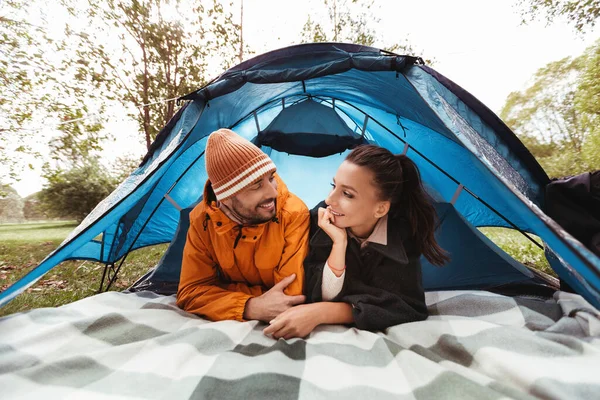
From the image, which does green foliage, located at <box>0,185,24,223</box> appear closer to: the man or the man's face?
the man

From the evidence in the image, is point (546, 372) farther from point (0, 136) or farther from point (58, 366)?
point (0, 136)

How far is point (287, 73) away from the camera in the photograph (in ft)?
4.07

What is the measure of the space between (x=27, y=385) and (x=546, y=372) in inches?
50.9

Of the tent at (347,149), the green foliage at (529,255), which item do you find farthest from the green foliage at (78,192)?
the green foliage at (529,255)

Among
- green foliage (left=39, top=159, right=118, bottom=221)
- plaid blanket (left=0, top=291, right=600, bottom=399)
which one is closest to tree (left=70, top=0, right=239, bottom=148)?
green foliage (left=39, top=159, right=118, bottom=221)

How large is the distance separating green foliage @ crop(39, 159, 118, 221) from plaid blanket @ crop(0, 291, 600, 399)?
27.3 ft

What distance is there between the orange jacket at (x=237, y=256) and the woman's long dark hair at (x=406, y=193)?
352 millimetres

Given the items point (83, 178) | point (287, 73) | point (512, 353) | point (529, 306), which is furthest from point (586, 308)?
point (83, 178)

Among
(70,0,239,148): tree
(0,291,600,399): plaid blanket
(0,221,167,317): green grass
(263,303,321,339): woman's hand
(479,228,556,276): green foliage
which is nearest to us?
(0,291,600,399): plaid blanket

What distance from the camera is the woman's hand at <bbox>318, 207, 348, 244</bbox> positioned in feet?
3.42

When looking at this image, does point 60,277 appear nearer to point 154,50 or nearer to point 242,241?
point 242,241

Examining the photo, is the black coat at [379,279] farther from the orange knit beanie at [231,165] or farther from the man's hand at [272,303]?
the orange knit beanie at [231,165]

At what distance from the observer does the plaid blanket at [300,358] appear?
0.67 m

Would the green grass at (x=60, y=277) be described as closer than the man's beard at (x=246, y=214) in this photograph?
No
